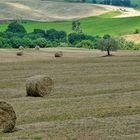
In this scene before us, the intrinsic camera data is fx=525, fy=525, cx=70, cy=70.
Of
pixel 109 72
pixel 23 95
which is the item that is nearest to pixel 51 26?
pixel 109 72

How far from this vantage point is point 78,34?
494 ft

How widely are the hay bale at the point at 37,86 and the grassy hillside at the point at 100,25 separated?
4972 inches

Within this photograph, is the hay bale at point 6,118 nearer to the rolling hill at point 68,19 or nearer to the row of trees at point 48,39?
the row of trees at point 48,39

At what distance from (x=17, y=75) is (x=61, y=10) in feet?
501

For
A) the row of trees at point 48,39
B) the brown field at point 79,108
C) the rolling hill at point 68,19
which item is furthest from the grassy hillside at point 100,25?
the brown field at point 79,108

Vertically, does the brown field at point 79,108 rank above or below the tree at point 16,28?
below

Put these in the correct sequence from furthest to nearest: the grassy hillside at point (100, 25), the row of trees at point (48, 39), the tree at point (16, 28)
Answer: the grassy hillside at point (100, 25)
the tree at point (16, 28)
the row of trees at point (48, 39)

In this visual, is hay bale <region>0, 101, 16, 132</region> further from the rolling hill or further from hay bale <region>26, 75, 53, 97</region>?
the rolling hill

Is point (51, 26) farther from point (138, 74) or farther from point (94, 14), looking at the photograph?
point (138, 74)

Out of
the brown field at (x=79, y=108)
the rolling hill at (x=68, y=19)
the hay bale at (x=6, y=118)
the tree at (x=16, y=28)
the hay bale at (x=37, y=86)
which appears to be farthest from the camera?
A: the rolling hill at (x=68, y=19)

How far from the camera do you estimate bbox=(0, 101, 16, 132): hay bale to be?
2194 centimetres

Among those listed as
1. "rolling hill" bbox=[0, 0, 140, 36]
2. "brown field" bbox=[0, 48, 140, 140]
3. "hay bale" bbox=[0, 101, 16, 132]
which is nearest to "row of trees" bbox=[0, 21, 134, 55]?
"rolling hill" bbox=[0, 0, 140, 36]

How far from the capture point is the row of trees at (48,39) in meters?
127

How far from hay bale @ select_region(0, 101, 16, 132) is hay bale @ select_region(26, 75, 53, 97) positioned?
10654mm
